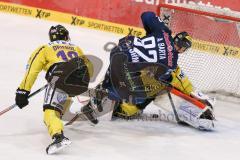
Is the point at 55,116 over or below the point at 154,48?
below

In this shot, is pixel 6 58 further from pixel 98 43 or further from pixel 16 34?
pixel 98 43

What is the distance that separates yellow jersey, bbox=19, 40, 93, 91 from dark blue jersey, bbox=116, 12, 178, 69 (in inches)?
22.9

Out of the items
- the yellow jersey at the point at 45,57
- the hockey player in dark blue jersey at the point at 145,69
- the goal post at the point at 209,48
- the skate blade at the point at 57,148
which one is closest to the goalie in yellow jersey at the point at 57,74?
the yellow jersey at the point at 45,57

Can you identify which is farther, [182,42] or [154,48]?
[182,42]

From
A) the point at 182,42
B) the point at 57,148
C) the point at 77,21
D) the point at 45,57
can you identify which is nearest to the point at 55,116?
the point at 57,148

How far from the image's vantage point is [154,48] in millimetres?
5070

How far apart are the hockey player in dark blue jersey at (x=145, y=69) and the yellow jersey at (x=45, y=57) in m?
0.58

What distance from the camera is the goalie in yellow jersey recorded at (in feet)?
14.9

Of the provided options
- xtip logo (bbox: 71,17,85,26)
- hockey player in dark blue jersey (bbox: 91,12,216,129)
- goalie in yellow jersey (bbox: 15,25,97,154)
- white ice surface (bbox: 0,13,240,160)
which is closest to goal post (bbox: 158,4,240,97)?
white ice surface (bbox: 0,13,240,160)

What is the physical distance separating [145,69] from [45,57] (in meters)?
1.00

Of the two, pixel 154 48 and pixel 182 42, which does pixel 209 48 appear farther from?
pixel 154 48

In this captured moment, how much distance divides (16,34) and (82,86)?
3.70 metres

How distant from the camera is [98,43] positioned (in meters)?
8.47

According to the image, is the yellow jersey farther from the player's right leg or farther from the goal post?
the goal post
